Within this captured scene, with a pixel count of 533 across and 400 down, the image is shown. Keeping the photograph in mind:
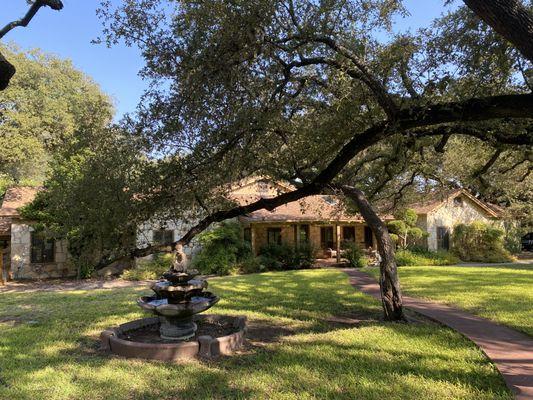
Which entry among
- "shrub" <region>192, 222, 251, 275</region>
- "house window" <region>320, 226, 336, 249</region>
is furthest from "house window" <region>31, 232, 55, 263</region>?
"house window" <region>320, 226, 336, 249</region>

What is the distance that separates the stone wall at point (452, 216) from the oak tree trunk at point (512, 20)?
976 inches

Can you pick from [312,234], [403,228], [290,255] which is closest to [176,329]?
[290,255]

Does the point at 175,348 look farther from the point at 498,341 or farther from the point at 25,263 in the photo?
the point at 25,263

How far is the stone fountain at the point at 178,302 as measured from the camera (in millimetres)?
7438

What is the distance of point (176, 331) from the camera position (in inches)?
306

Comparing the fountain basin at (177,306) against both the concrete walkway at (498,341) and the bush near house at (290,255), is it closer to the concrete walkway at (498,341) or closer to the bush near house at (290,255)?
the concrete walkway at (498,341)

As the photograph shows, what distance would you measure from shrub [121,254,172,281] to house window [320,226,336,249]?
11383mm

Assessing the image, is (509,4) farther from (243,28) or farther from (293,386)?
(293,386)

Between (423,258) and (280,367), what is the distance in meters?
19.7

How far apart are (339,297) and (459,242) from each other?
17.9 meters

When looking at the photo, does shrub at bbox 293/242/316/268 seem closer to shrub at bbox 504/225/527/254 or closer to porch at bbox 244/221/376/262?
porch at bbox 244/221/376/262

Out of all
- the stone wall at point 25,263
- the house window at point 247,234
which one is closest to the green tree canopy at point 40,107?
the stone wall at point 25,263

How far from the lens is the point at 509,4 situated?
4578 mm

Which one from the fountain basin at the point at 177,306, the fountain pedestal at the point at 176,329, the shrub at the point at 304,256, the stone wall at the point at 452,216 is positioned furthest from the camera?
the stone wall at the point at 452,216
